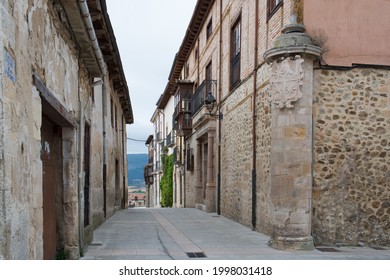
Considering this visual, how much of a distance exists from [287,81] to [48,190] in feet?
14.5

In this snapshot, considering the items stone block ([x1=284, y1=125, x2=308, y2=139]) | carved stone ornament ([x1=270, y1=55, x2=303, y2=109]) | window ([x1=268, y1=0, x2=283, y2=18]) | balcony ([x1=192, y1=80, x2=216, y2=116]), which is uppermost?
window ([x1=268, y1=0, x2=283, y2=18])

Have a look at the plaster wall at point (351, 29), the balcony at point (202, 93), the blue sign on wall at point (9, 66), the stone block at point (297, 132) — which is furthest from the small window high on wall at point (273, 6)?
the blue sign on wall at point (9, 66)

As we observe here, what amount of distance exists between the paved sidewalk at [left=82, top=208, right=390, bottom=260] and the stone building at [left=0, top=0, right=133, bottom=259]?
0.62 m

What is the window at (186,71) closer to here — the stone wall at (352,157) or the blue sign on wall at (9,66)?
the stone wall at (352,157)

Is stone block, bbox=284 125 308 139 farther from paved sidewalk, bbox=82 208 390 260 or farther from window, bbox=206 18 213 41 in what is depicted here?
window, bbox=206 18 213 41

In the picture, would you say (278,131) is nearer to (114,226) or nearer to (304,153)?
(304,153)

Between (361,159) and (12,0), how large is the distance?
6.57 m

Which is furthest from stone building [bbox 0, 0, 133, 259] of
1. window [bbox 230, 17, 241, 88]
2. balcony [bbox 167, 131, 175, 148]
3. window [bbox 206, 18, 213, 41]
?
balcony [bbox 167, 131, 175, 148]

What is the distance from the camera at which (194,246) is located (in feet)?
25.3

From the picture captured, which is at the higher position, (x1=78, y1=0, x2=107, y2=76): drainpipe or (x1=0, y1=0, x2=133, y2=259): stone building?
(x1=78, y1=0, x2=107, y2=76): drainpipe

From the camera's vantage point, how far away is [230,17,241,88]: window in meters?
12.2

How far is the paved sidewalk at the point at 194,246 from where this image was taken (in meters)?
6.64

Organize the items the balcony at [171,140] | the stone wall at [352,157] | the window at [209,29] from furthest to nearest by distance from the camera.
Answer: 1. the balcony at [171,140]
2. the window at [209,29]
3. the stone wall at [352,157]

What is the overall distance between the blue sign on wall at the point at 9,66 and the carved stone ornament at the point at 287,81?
525 centimetres
